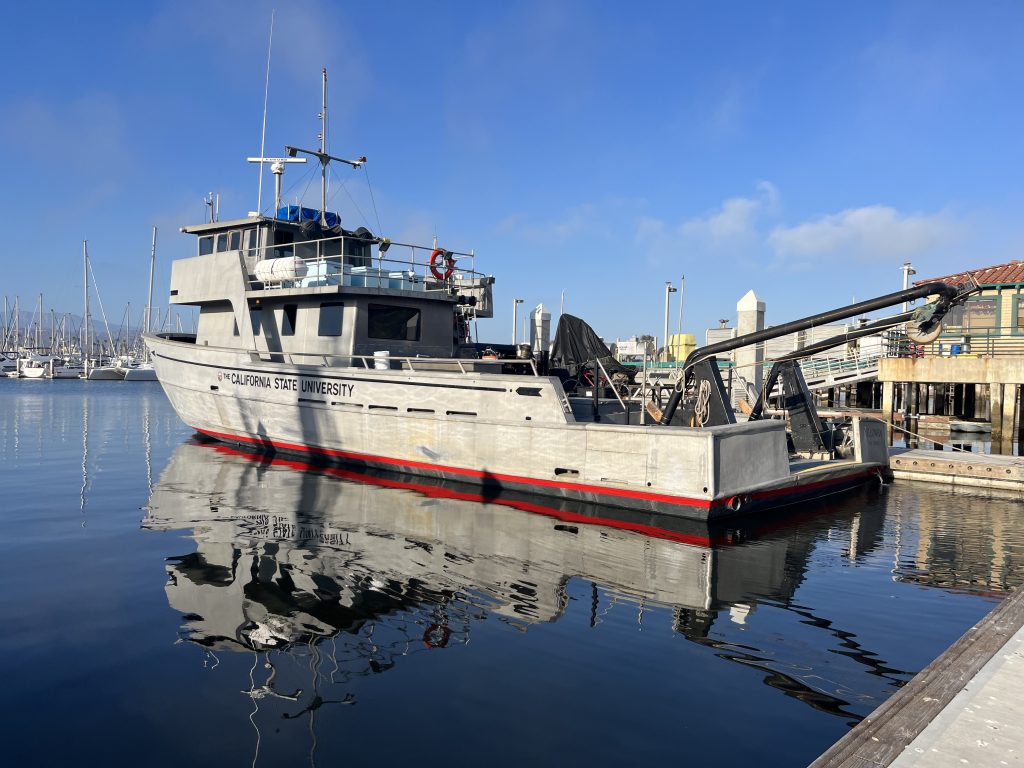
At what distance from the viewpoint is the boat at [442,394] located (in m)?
11.6

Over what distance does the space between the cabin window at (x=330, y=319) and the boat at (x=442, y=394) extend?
0.04 metres

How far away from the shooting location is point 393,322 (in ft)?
55.8

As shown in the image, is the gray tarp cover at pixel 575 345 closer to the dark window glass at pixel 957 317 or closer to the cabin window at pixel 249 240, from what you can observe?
the cabin window at pixel 249 240

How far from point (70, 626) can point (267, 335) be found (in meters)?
12.2

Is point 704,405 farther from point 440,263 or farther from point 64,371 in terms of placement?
point 64,371

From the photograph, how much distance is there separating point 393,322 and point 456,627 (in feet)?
36.9

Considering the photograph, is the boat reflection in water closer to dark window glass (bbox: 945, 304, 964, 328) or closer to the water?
the water

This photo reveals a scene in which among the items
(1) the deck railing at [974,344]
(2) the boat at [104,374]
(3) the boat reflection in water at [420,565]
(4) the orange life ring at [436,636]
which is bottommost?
(4) the orange life ring at [436,636]

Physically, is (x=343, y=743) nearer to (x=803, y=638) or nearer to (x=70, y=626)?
(x=70, y=626)

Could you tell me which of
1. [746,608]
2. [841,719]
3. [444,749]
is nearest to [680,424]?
[746,608]

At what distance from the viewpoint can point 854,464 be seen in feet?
48.0

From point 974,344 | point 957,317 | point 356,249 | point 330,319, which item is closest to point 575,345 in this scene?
point 330,319

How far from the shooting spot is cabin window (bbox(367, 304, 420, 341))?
16703mm

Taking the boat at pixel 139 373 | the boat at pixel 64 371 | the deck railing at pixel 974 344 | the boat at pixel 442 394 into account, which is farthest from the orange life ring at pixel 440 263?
the boat at pixel 64 371
